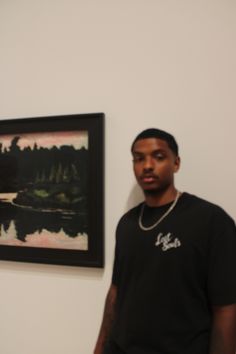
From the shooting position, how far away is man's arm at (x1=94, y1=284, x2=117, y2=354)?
131 centimetres

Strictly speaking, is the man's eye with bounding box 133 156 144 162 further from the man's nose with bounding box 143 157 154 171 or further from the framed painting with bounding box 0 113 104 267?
the framed painting with bounding box 0 113 104 267

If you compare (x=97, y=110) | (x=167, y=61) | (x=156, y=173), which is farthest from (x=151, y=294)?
(x=167, y=61)

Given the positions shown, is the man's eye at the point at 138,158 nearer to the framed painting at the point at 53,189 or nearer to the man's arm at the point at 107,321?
the framed painting at the point at 53,189

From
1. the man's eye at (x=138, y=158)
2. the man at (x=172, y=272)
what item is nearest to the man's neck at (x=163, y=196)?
the man at (x=172, y=272)

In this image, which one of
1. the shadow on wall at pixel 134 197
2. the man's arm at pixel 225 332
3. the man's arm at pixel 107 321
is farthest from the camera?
the shadow on wall at pixel 134 197

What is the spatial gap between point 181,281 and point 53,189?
734 millimetres

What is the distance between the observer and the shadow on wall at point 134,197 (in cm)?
145

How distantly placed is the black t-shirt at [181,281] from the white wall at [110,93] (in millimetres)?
290

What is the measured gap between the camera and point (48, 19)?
1594 millimetres

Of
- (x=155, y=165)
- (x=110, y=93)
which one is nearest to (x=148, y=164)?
(x=155, y=165)

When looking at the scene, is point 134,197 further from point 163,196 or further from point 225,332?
point 225,332

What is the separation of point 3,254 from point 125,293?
721 millimetres

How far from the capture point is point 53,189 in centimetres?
155

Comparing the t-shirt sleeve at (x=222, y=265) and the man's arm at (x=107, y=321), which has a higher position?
the t-shirt sleeve at (x=222, y=265)
